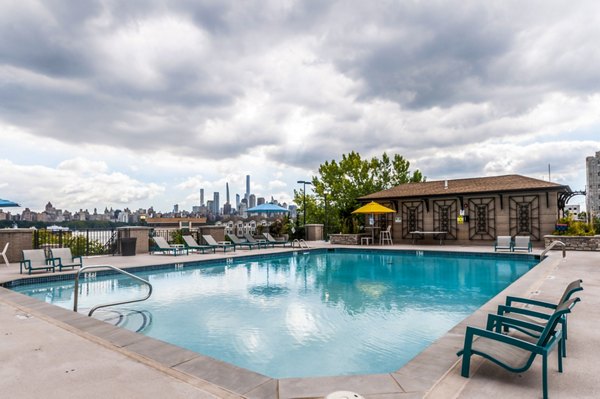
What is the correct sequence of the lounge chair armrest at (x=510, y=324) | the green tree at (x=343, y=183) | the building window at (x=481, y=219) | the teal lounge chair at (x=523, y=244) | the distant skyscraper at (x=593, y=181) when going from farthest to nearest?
the distant skyscraper at (x=593, y=181), the green tree at (x=343, y=183), the building window at (x=481, y=219), the teal lounge chair at (x=523, y=244), the lounge chair armrest at (x=510, y=324)

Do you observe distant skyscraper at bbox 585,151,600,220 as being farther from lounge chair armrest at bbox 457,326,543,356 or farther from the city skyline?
lounge chair armrest at bbox 457,326,543,356

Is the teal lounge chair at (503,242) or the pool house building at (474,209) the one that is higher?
the pool house building at (474,209)

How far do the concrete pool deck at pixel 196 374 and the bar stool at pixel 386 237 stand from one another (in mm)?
14991

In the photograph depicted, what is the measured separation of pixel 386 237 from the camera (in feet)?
66.3

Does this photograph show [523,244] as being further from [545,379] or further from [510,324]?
[545,379]

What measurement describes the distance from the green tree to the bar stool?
978cm

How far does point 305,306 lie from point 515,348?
4643 millimetres

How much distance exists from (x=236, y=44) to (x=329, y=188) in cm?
2210

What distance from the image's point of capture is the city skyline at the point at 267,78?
9258 mm

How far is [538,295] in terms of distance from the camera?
6.29 m

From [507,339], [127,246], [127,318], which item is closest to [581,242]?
[507,339]

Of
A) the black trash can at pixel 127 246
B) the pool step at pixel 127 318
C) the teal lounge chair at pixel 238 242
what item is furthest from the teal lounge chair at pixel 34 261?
the teal lounge chair at pixel 238 242

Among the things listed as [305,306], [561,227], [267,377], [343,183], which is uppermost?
[343,183]

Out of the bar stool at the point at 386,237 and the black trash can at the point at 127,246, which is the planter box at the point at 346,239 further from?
the black trash can at the point at 127,246
